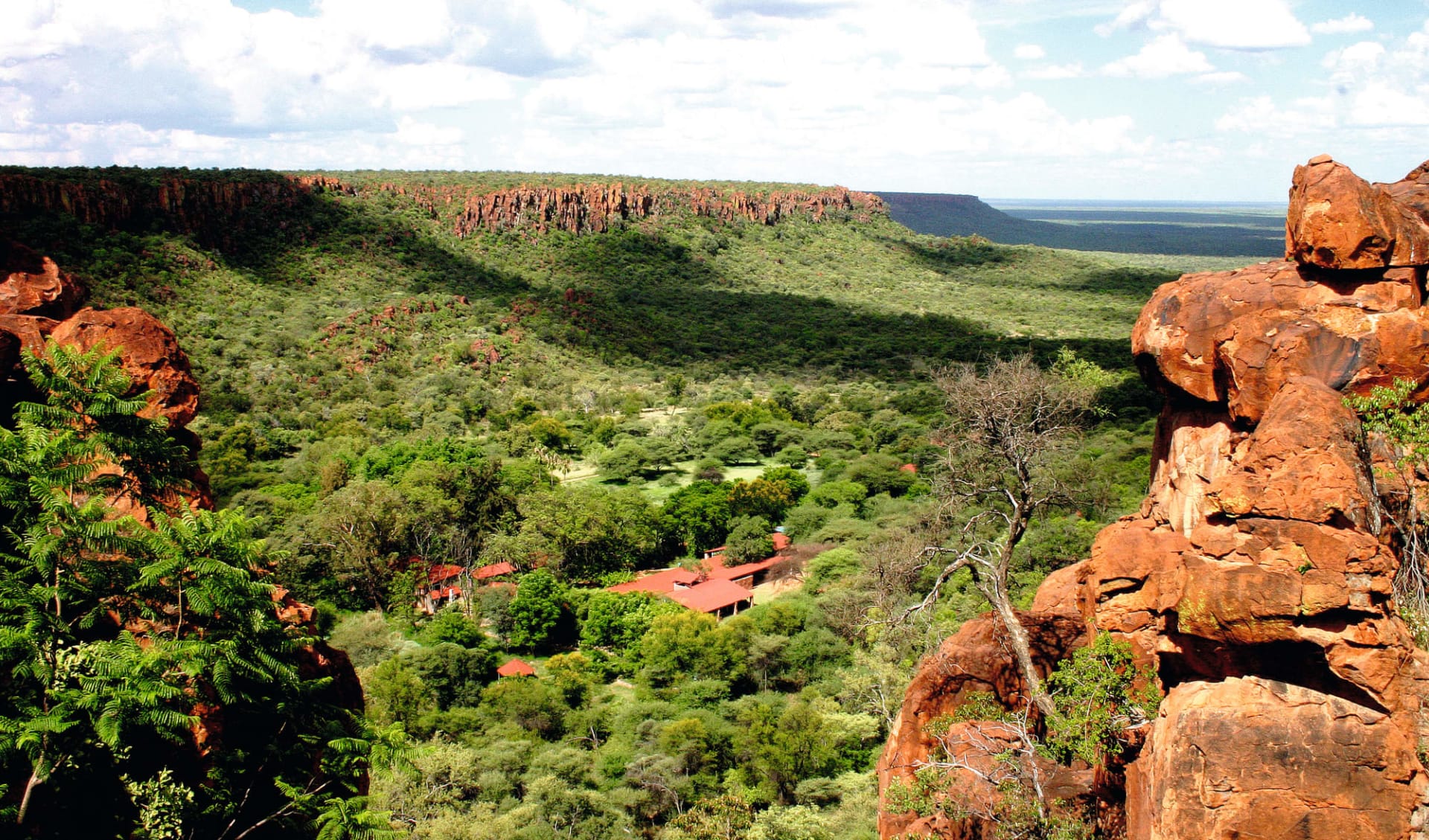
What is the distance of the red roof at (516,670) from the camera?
27.2 metres

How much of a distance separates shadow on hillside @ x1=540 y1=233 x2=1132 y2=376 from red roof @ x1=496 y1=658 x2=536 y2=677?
149 feet

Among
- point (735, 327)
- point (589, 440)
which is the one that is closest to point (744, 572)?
point (589, 440)

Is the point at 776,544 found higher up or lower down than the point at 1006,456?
lower down

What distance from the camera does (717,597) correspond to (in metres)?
33.2

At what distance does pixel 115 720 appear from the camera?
21.7 feet

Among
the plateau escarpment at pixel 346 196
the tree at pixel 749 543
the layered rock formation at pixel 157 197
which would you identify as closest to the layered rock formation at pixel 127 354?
the tree at pixel 749 543

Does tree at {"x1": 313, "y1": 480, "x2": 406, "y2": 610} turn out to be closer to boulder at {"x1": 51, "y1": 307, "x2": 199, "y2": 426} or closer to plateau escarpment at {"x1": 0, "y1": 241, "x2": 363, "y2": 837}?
boulder at {"x1": 51, "y1": 307, "x2": 199, "y2": 426}

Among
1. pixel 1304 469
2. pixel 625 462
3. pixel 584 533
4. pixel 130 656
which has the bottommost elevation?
pixel 625 462

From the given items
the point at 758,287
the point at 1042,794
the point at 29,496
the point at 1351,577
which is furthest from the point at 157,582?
the point at 758,287

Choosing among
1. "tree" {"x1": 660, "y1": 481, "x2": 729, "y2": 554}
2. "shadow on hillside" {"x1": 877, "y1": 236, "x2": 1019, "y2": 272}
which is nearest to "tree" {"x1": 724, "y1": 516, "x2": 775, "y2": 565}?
"tree" {"x1": 660, "y1": 481, "x2": 729, "y2": 554}

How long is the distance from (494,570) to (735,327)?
Answer: 196 ft

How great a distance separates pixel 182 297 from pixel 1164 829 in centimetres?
7527

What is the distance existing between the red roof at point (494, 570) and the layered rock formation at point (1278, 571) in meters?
28.2

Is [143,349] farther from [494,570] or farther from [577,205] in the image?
[577,205]
